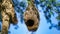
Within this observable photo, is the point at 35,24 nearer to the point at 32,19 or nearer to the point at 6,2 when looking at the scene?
the point at 32,19

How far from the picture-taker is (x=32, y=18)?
3900 millimetres

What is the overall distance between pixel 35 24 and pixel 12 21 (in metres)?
0.50

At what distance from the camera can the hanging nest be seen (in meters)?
3.83

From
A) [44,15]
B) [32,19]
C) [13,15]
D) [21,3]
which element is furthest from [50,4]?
[13,15]

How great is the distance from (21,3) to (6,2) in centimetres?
287

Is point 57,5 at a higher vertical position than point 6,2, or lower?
higher

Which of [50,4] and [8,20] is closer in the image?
[8,20]

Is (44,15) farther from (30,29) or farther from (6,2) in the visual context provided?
(6,2)

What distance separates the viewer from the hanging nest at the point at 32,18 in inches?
151

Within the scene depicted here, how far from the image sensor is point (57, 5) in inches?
220

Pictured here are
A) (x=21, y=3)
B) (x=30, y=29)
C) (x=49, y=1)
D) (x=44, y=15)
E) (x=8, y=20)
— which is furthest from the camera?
(x=21, y=3)

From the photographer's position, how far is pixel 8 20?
11.0 feet

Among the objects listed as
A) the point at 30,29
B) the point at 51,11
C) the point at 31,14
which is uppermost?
the point at 51,11

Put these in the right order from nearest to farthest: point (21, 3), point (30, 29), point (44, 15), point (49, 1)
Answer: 1. point (30, 29)
2. point (49, 1)
3. point (44, 15)
4. point (21, 3)
